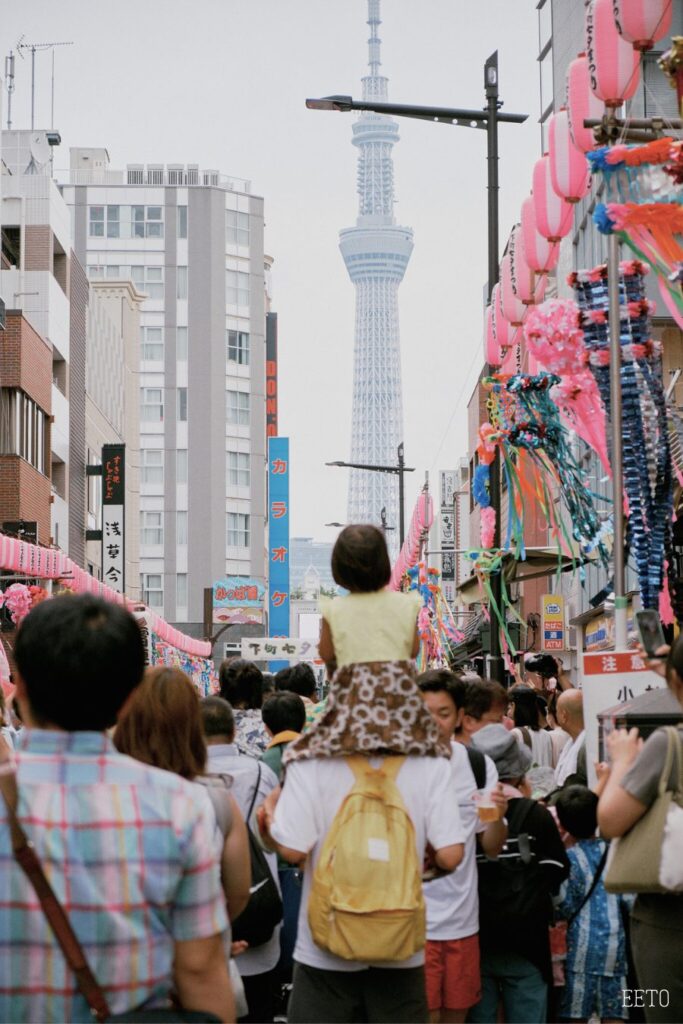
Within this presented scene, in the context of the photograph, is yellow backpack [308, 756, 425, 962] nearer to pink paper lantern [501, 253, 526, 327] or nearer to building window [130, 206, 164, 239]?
pink paper lantern [501, 253, 526, 327]

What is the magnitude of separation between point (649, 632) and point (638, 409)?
5536 mm

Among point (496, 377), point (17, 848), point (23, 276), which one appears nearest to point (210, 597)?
point (23, 276)

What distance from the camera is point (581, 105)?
10805 mm

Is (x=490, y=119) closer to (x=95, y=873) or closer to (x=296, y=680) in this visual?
(x=296, y=680)

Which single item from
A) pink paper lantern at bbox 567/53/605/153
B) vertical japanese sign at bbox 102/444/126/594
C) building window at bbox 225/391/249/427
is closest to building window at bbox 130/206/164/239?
building window at bbox 225/391/249/427

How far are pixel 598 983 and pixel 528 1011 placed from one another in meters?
0.36

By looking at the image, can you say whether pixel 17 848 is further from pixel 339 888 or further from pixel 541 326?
pixel 541 326

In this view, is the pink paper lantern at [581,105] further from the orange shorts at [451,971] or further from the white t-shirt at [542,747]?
the orange shorts at [451,971]

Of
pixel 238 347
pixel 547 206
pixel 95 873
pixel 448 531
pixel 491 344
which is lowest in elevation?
pixel 95 873

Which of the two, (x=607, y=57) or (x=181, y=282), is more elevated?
(x=181, y=282)

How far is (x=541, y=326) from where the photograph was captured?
10922mm

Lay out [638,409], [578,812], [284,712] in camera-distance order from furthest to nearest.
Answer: [638,409] < [284,712] < [578,812]

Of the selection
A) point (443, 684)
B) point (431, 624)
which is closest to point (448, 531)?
point (431, 624)

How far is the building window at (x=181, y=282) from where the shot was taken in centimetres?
9244
